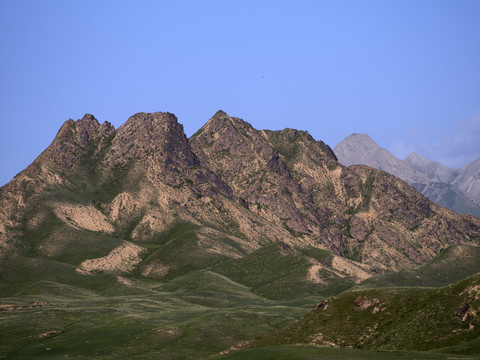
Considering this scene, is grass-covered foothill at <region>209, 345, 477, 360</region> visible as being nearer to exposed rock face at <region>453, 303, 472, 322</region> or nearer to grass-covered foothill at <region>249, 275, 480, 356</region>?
grass-covered foothill at <region>249, 275, 480, 356</region>

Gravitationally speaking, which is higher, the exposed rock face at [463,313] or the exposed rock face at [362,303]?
the exposed rock face at [362,303]

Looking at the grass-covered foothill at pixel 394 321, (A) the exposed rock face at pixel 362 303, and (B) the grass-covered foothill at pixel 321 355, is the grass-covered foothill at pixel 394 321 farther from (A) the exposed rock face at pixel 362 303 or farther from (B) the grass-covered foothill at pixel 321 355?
(B) the grass-covered foothill at pixel 321 355

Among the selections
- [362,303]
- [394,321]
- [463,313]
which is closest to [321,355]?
[463,313]

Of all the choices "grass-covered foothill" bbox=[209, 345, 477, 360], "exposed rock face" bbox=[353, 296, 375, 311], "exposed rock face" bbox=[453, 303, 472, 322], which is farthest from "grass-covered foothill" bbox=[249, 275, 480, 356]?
"grass-covered foothill" bbox=[209, 345, 477, 360]

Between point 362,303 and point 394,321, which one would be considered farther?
point 362,303

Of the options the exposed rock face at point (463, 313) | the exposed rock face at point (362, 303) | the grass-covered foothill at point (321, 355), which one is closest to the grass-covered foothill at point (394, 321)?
the exposed rock face at point (362, 303)

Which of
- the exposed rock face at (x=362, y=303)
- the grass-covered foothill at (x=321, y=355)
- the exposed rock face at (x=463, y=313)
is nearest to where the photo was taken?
the grass-covered foothill at (x=321, y=355)

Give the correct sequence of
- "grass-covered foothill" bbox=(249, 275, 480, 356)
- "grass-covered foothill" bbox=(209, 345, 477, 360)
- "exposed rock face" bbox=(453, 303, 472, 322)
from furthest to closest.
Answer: "exposed rock face" bbox=(453, 303, 472, 322) < "grass-covered foothill" bbox=(249, 275, 480, 356) < "grass-covered foothill" bbox=(209, 345, 477, 360)

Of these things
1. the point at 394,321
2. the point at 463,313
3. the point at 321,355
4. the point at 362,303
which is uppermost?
the point at 362,303

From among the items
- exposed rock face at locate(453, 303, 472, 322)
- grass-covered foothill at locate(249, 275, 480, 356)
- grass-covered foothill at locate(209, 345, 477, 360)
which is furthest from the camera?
exposed rock face at locate(453, 303, 472, 322)

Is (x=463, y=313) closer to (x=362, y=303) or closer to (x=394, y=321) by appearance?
(x=394, y=321)

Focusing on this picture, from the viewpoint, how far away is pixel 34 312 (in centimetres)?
17975

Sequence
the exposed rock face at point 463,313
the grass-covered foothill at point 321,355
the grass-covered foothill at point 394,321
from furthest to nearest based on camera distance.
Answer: the exposed rock face at point 463,313 < the grass-covered foothill at point 394,321 < the grass-covered foothill at point 321,355

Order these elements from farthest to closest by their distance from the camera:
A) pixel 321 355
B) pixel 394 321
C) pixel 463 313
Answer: pixel 394 321, pixel 463 313, pixel 321 355
